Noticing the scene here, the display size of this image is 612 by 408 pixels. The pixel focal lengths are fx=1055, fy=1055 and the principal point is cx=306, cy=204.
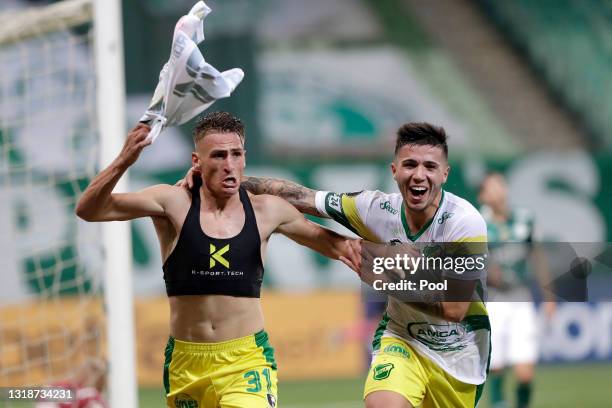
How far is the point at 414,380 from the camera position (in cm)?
591

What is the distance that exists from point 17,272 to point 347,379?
4314 millimetres

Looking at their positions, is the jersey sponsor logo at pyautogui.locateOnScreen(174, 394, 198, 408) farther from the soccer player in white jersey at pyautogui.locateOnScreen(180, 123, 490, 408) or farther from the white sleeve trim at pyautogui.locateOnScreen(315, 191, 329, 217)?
the white sleeve trim at pyautogui.locateOnScreen(315, 191, 329, 217)

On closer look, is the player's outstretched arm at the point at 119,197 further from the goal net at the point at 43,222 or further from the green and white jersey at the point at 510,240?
the green and white jersey at the point at 510,240

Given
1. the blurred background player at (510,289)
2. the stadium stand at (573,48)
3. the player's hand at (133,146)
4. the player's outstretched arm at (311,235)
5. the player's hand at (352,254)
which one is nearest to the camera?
the player's hand at (133,146)

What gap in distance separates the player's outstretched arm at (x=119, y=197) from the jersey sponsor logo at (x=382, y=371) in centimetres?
152

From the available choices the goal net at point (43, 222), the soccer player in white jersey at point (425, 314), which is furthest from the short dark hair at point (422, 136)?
the goal net at point (43, 222)

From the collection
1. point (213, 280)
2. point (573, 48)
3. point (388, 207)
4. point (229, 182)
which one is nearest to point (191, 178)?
point (229, 182)

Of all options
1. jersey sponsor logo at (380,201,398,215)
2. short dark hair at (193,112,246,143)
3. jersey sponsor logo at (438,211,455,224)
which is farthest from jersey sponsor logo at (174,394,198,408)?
jersey sponsor logo at (438,211,455,224)

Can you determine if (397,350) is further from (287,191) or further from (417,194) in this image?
(287,191)

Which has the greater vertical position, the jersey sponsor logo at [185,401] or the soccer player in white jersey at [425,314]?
the soccer player in white jersey at [425,314]

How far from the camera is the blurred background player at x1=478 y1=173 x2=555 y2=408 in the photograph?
10.3 m

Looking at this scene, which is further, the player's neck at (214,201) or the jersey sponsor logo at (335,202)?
the jersey sponsor logo at (335,202)

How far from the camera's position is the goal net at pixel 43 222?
9.65 meters

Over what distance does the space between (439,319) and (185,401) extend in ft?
4.91
